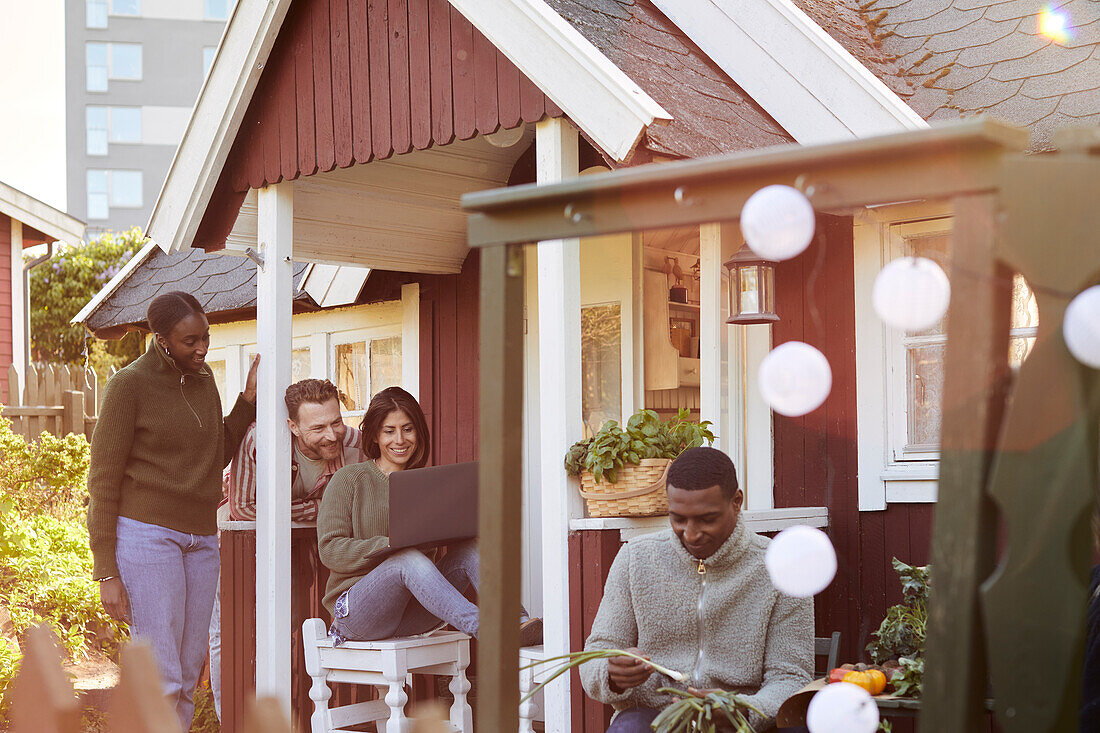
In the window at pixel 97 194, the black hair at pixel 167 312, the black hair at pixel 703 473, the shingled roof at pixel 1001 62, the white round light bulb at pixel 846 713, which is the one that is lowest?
the white round light bulb at pixel 846 713

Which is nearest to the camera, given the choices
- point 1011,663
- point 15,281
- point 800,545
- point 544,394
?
point 1011,663

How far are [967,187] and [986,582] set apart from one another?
17.4 inches

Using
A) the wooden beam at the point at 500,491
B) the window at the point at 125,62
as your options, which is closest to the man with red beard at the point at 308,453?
the wooden beam at the point at 500,491

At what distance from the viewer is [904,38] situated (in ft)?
20.6

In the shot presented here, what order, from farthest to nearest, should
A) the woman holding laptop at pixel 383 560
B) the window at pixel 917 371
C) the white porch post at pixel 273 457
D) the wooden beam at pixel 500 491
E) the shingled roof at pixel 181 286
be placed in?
the shingled roof at pixel 181 286 → the white porch post at pixel 273 457 → the window at pixel 917 371 → the woman holding laptop at pixel 383 560 → the wooden beam at pixel 500 491

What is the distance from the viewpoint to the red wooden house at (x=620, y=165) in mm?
4531

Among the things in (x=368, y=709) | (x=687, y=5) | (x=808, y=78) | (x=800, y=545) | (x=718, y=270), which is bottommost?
(x=368, y=709)

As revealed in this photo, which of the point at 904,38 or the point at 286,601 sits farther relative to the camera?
the point at 904,38

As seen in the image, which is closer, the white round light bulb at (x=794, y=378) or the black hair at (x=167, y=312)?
the white round light bulb at (x=794, y=378)

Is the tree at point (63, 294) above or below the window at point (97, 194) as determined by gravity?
below

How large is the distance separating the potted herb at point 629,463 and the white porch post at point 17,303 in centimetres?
1338

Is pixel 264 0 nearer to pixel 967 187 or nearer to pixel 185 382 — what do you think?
pixel 185 382

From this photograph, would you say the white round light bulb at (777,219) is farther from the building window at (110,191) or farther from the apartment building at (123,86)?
the building window at (110,191)

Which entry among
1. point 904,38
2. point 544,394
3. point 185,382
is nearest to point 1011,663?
point 544,394
